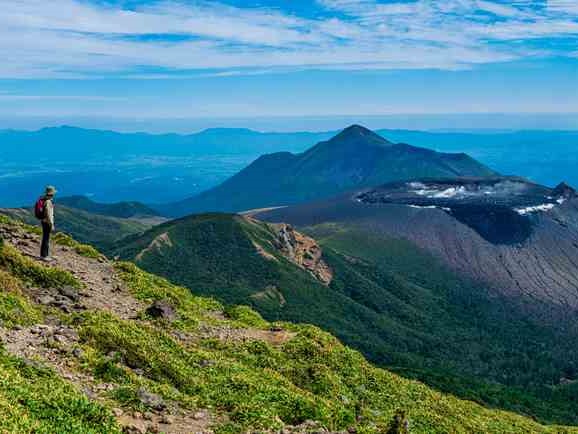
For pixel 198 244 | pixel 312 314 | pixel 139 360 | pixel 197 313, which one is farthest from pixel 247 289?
pixel 139 360

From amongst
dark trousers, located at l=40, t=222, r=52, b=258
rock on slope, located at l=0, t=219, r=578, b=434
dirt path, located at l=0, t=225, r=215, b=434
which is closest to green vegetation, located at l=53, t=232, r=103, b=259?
rock on slope, located at l=0, t=219, r=578, b=434

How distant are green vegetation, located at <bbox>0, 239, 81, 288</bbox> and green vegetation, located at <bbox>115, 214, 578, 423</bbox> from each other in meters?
93.9

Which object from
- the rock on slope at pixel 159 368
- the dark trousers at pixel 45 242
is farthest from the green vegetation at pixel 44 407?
the dark trousers at pixel 45 242

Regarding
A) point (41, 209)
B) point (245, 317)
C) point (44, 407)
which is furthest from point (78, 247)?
point (44, 407)

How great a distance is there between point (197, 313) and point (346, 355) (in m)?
8.05

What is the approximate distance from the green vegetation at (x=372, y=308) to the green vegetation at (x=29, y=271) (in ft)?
308

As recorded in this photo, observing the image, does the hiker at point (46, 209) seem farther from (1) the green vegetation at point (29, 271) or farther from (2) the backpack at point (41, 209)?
(1) the green vegetation at point (29, 271)

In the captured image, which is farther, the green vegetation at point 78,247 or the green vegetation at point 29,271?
the green vegetation at point 78,247

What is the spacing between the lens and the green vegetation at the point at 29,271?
2590cm

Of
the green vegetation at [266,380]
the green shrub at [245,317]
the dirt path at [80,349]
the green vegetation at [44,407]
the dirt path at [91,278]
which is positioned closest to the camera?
the green vegetation at [44,407]

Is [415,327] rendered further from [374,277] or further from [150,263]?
[150,263]

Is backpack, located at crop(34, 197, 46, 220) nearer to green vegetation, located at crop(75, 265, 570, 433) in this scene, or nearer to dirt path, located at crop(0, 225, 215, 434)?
dirt path, located at crop(0, 225, 215, 434)

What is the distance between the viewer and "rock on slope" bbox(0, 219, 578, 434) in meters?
15.6

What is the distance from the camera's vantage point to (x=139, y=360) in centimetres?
2005
